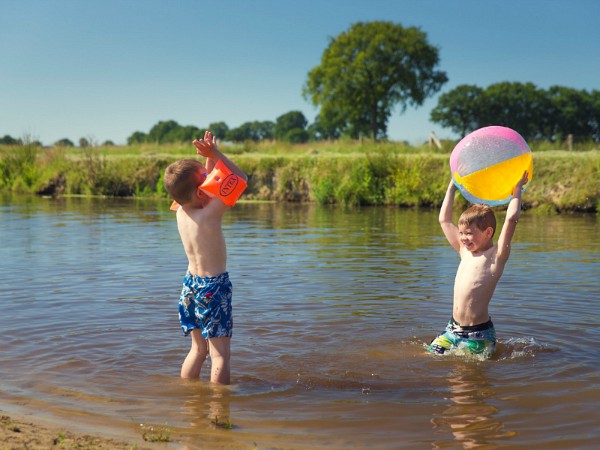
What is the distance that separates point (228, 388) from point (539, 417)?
2.13 metres

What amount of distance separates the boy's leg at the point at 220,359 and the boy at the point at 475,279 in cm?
195

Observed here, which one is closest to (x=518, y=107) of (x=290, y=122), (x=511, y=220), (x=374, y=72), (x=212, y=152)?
(x=374, y=72)

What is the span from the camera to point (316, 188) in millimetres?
27641

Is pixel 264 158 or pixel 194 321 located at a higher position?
pixel 264 158

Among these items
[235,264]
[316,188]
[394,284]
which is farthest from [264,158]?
[394,284]

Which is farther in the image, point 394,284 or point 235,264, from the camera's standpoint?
point 235,264

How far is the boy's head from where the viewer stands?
515cm

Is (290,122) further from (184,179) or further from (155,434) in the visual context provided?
(155,434)

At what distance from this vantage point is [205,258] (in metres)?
5.23

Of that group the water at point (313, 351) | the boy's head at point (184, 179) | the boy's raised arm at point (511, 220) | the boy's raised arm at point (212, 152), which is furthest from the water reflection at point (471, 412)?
the boy's head at point (184, 179)

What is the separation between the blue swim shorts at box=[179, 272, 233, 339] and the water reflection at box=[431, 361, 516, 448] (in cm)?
159

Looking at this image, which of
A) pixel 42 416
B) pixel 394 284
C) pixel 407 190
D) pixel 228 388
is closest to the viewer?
pixel 42 416

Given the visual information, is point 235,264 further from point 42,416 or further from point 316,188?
point 316,188

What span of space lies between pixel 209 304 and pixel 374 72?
61890mm
